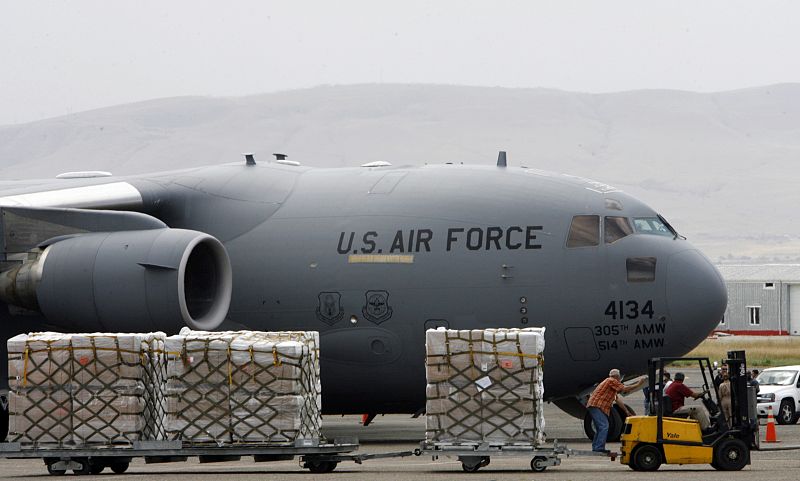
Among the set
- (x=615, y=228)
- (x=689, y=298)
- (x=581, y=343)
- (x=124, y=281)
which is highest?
A: (x=615, y=228)

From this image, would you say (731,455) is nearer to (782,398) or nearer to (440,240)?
(440,240)

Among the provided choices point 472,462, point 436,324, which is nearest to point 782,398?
point 436,324

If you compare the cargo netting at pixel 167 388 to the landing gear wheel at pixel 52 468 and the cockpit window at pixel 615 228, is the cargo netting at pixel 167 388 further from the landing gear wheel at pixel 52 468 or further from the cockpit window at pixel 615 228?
the cockpit window at pixel 615 228

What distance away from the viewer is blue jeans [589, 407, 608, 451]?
1731 centimetres

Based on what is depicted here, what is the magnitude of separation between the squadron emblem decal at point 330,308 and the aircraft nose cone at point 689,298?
452cm

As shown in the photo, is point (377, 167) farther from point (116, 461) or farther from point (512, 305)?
point (116, 461)

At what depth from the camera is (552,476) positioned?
1564 centimetres

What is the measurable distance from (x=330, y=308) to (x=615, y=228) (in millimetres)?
4085

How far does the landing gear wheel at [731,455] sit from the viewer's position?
16391 millimetres

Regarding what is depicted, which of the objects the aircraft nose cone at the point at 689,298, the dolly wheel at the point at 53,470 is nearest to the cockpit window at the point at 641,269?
the aircraft nose cone at the point at 689,298

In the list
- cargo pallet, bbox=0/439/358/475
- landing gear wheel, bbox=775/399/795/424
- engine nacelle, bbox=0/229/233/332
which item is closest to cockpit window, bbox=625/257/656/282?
cargo pallet, bbox=0/439/358/475

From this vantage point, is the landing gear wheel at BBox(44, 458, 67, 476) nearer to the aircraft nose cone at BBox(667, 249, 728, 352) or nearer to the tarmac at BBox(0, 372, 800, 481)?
the tarmac at BBox(0, 372, 800, 481)

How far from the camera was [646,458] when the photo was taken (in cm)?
1655

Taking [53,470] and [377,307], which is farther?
[377,307]
